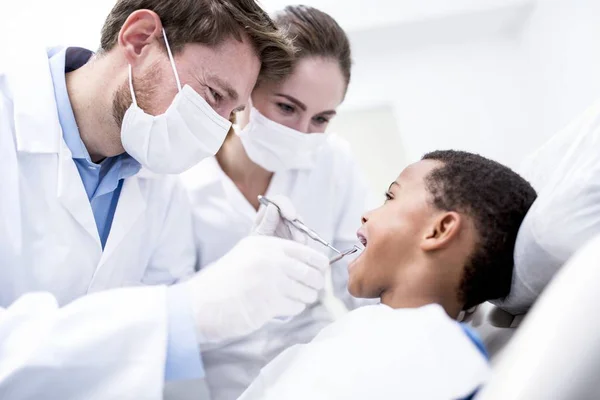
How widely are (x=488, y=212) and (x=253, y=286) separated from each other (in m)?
0.53

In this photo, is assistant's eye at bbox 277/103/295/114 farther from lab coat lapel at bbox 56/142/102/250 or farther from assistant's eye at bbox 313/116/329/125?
lab coat lapel at bbox 56/142/102/250

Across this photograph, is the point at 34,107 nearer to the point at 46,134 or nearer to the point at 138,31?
the point at 46,134

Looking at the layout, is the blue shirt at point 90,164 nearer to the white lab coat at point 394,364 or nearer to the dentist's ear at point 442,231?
the white lab coat at point 394,364

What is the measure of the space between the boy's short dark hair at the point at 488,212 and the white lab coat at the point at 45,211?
86 centimetres

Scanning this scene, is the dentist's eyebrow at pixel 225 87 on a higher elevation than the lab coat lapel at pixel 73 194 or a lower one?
higher

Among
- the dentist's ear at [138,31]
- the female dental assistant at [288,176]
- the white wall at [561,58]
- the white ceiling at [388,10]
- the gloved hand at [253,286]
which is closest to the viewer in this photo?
the gloved hand at [253,286]

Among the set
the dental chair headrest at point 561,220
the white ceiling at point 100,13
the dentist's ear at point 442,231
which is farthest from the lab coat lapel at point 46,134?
the white ceiling at point 100,13

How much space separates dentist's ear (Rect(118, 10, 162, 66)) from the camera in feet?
4.31

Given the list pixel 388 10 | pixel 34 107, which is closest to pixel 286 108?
pixel 34 107

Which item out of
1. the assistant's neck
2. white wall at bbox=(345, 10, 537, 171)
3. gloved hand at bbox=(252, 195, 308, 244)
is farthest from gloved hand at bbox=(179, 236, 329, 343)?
white wall at bbox=(345, 10, 537, 171)

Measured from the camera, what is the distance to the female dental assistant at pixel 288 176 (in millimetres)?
1427

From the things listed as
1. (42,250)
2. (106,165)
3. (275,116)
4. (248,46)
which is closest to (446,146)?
(275,116)

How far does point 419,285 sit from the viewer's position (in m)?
1.11

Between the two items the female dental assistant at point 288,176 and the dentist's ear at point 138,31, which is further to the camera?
the female dental assistant at point 288,176
